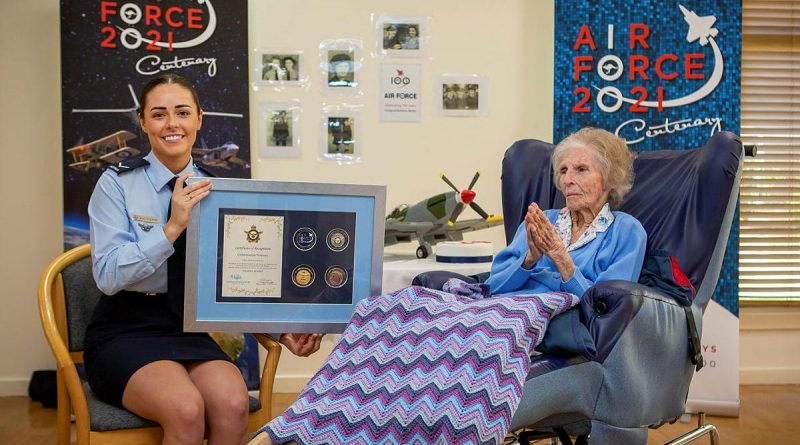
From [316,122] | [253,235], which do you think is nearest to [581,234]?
[253,235]

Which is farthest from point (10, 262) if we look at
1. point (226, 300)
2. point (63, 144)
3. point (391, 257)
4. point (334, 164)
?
point (226, 300)

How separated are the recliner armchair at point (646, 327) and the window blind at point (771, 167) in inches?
91.8

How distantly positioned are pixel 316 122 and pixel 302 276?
7.57ft

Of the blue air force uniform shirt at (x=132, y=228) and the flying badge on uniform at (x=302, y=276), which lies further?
the flying badge on uniform at (x=302, y=276)

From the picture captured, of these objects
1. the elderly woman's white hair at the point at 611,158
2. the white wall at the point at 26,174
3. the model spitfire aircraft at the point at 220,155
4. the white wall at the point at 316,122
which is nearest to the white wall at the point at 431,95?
the white wall at the point at 316,122

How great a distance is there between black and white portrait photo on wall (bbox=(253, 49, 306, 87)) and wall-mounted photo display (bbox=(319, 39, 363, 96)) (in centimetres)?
17

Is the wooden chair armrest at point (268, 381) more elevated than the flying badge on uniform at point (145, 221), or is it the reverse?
the flying badge on uniform at point (145, 221)

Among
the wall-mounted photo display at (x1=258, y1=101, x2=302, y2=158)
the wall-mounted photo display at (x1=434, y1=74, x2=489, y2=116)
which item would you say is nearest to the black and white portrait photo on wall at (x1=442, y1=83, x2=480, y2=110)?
the wall-mounted photo display at (x1=434, y1=74, x2=489, y2=116)

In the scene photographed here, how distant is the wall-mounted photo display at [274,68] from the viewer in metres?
4.58

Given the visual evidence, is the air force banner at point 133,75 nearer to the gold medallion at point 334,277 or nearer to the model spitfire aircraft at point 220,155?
the model spitfire aircraft at point 220,155

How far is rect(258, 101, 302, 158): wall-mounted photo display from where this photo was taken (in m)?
4.59

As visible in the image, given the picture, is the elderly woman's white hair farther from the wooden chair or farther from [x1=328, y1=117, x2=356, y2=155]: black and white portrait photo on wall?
[x1=328, y1=117, x2=356, y2=155]: black and white portrait photo on wall

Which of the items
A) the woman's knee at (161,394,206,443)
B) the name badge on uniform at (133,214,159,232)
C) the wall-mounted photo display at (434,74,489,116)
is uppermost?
the wall-mounted photo display at (434,74,489,116)

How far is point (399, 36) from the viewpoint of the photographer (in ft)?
15.2
